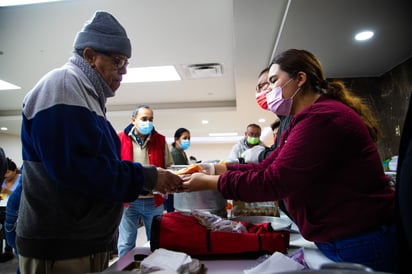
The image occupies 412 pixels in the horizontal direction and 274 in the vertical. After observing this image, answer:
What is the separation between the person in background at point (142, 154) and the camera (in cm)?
231

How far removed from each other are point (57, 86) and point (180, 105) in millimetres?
5669

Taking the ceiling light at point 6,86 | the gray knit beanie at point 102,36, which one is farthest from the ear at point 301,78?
the ceiling light at point 6,86

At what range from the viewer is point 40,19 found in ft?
9.23

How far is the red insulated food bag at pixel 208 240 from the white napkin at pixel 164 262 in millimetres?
108

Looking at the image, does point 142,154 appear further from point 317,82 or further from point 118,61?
point 317,82

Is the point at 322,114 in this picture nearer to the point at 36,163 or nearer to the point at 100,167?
the point at 100,167

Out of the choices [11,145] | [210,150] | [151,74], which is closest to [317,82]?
[151,74]

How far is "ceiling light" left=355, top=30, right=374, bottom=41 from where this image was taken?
8.53 ft

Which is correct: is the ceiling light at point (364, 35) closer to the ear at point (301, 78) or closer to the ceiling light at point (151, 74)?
the ear at point (301, 78)

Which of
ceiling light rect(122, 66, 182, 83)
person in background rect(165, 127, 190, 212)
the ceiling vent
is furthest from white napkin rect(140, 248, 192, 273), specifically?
ceiling light rect(122, 66, 182, 83)

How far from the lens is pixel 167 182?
3.72ft

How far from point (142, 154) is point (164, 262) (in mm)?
1815

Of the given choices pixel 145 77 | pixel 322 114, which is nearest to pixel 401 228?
pixel 322 114

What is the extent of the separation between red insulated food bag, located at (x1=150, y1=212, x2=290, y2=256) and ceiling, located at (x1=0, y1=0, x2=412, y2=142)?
1936 millimetres
